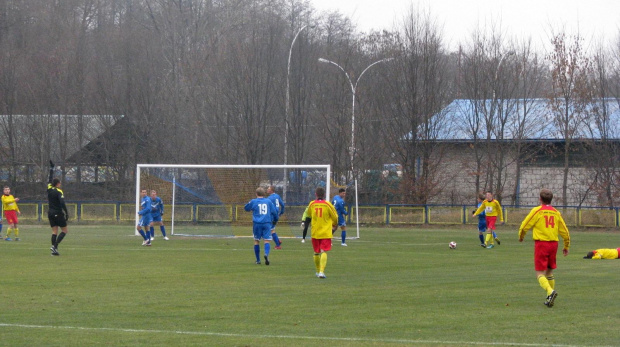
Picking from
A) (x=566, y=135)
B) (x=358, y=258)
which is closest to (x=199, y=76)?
(x=566, y=135)

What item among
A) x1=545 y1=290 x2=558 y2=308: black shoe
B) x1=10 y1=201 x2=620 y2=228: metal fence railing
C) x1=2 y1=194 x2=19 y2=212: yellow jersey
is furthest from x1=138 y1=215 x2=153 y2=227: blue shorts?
x1=545 y1=290 x2=558 y2=308: black shoe

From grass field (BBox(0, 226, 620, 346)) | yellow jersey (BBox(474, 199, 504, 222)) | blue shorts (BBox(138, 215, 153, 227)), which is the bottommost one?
grass field (BBox(0, 226, 620, 346))

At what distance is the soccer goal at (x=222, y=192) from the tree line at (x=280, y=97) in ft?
37.6

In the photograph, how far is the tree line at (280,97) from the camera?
145ft

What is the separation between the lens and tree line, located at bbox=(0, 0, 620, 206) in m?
44.3

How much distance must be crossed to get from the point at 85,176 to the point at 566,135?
1217 inches

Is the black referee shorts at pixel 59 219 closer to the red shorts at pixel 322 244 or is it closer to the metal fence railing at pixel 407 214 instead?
the red shorts at pixel 322 244

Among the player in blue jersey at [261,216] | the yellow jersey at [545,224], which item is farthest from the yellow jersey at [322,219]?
the yellow jersey at [545,224]

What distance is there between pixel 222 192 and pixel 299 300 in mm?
19286

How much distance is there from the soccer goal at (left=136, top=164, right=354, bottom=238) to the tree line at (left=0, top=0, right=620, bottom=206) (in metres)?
11.5

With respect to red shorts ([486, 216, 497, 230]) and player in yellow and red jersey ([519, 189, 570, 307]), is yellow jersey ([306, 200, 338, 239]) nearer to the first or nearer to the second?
player in yellow and red jersey ([519, 189, 570, 307])

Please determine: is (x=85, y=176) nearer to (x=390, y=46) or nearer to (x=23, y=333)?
(x=390, y=46)

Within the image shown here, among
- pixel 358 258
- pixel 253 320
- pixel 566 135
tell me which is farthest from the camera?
pixel 566 135

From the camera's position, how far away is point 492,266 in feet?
60.0
